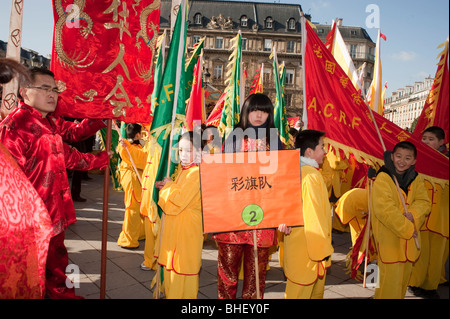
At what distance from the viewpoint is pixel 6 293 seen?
161 centimetres

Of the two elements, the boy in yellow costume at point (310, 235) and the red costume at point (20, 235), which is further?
the boy in yellow costume at point (310, 235)

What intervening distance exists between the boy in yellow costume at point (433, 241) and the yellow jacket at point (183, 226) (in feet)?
8.13

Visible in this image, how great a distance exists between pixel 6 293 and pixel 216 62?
128 feet

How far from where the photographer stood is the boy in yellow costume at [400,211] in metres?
2.60

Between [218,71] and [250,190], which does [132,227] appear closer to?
[250,190]

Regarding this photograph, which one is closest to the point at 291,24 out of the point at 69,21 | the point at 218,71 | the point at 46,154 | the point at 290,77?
the point at 290,77

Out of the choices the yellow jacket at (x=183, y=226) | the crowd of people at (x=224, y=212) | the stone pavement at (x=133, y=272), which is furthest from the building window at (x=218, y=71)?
the yellow jacket at (x=183, y=226)

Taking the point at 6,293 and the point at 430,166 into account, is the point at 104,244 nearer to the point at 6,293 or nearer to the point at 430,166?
the point at 6,293

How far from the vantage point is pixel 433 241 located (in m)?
3.35

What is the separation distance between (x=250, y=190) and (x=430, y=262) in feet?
8.31

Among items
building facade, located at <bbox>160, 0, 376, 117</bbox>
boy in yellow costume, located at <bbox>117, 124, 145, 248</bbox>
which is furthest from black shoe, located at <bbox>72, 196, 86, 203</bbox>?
building facade, located at <bbox>160, 0, 376, 117</bbox>

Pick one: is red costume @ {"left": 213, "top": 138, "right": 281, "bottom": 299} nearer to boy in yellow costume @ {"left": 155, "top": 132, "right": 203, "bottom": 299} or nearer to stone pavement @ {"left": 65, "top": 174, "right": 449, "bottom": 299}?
boy in yellow costume @ {"left": 155, "top": 132, "right": 203, "bottom": 299}

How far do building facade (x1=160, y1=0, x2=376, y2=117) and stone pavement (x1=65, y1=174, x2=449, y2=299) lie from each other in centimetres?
3388

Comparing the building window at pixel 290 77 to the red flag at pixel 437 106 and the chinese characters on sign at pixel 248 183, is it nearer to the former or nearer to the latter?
the red flag at pixel 437 106
